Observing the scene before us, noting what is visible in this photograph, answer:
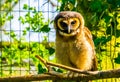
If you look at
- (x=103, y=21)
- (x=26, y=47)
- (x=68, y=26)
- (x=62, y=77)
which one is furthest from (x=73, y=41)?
(x=26, y=47)

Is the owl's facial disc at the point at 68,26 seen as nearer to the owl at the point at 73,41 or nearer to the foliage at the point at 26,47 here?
the owl at the point at 73,41

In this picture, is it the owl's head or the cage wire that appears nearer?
the owl's head

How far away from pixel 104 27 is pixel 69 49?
76 cm

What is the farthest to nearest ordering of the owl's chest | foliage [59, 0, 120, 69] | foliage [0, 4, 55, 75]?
foliage [0, 4, 55, 75], foliage [59, 0, 120, 69], the owl's chest

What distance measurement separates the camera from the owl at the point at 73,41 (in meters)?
3.30

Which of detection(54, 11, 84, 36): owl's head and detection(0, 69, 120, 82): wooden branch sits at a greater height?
detection(54, 11, 84, 36): owl's head

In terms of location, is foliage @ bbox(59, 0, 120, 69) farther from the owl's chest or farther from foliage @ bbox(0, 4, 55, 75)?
foliage @ bbox(0, 4, 55, 75)

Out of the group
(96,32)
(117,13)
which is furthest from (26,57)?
(117,13)

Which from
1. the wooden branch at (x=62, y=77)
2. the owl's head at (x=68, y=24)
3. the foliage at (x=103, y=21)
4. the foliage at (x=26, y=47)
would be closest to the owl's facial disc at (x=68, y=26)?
the owl's head at (x=68, y=24)

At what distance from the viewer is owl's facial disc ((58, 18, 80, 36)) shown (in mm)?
3244

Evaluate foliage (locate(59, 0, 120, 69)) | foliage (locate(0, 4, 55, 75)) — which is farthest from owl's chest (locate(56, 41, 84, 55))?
foliage (locate(0, 4, 55, 75))

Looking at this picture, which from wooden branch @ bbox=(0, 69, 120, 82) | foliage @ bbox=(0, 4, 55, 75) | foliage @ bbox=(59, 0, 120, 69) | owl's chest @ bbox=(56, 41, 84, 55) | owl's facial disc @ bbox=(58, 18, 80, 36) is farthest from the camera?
foliage @ bbox=(0, 4, 55, 75)

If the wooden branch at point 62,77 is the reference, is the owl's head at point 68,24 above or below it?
above

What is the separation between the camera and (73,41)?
134 inches
